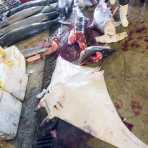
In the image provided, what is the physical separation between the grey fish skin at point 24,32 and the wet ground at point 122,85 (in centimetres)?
54

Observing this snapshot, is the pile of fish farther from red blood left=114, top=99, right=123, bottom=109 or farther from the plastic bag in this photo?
red blood left=114, top=99, right=123, bottom=109

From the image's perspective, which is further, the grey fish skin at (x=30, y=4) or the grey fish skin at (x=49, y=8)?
the grey fish skin at (x=30, y=4)

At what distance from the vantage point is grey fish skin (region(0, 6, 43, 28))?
13.3 feet

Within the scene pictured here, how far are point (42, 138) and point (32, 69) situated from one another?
0.99 m

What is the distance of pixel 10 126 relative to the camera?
2.74m

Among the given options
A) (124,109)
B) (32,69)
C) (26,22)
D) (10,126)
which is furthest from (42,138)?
(26,22)

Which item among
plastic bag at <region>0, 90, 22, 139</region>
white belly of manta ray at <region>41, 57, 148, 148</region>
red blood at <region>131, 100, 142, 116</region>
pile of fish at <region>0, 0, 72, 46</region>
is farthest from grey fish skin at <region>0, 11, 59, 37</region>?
red blood at <region>131, 100, 142, 116</region>

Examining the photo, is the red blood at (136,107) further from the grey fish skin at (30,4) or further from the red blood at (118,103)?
the grey fish skin at (30,4)

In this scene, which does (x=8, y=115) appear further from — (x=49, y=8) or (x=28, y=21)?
(x=49, y=8)

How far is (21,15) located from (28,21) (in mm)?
173

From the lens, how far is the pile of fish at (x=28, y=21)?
387 cm

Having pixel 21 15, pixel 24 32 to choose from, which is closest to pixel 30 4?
pixel 21 15

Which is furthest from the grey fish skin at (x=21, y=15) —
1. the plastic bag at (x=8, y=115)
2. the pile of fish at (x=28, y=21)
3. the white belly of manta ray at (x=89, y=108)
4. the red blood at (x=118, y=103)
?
the red blood at (x=118, y=103)

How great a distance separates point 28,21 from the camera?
12.9 ft
